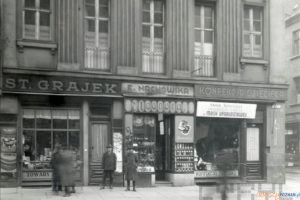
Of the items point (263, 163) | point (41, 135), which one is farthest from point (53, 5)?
point (263, 163)

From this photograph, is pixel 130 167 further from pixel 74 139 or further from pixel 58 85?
pixel 58 85

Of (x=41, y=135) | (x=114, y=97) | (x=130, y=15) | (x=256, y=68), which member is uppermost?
(x=130, y=15)

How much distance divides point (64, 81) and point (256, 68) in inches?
319

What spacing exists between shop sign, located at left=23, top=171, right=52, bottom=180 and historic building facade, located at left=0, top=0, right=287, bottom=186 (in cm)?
4

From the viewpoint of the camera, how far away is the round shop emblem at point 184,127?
1956cm

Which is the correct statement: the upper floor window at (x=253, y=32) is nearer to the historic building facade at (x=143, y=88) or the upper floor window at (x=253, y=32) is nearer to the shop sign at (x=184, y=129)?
the historic building facade at (x=143, y=88)

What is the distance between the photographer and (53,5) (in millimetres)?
18094

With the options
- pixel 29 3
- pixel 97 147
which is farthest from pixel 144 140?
pixel 29 3

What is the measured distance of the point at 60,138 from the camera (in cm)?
1814

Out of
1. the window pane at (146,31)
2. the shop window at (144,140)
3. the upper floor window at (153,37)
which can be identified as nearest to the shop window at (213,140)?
the shop window at (144,140)

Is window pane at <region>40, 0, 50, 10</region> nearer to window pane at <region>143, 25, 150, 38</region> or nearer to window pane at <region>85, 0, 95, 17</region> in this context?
window pane at <region>85, 0, 95, 17</region>

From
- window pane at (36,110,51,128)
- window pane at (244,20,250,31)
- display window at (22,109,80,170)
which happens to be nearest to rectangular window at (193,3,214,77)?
window pane at (244,20,250,31)

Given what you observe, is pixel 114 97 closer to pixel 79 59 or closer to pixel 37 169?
pixel 79 59

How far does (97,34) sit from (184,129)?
493 centimetres
